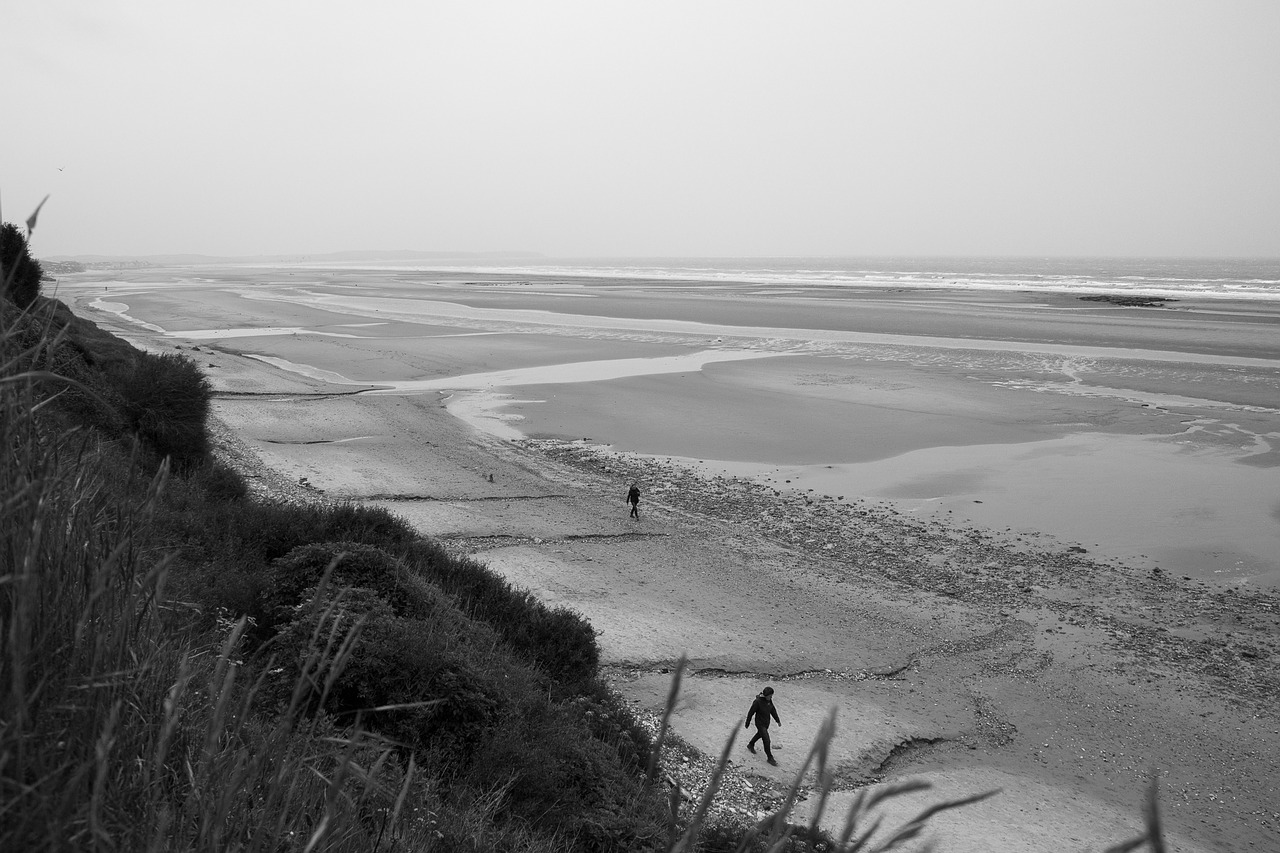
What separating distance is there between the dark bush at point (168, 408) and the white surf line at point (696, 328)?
36.1 meters

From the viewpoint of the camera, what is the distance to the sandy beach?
9.76m

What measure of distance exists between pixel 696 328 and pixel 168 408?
4093 centimetres

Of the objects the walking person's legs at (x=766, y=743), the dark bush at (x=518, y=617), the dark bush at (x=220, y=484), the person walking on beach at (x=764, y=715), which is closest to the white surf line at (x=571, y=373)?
the dark bush at (x=220, y=484)

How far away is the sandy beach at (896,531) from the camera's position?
32.0 feet

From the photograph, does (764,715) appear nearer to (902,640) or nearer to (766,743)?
(766,743)

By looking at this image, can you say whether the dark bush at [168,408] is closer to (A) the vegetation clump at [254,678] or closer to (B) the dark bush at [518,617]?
(A) the vegetation clump at [254,678]

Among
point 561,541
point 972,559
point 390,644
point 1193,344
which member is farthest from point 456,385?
point 1193,344

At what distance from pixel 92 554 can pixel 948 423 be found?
26284 millimetres

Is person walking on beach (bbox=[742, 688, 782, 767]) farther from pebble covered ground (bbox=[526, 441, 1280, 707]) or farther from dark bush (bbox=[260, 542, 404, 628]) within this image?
pebble covered ground (bbox=[526, 441, 1280, 707])

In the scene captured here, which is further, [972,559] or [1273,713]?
→ [972,559]

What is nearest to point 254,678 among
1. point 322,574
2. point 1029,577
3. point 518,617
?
point 322,574

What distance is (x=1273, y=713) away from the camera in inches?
422

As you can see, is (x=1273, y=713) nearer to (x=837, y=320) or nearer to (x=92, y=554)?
(x=92, y=554)

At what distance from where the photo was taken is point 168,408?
1364 centimetres
